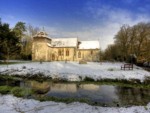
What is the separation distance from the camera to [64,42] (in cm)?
7806

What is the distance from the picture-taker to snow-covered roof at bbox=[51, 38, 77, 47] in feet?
252

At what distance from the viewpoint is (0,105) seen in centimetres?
1068

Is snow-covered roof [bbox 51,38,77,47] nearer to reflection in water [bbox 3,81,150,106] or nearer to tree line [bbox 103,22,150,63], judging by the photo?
tree line [bbox 103,22,150,63]

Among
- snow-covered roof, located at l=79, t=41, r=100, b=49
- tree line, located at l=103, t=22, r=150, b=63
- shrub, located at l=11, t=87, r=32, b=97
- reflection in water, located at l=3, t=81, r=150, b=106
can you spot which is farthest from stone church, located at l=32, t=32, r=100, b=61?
shrub, located at l=11, t=87, r=32, b=97

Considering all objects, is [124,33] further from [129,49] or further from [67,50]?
[67,50]

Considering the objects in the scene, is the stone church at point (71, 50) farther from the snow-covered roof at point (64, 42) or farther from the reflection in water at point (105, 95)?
the reflection in water at point (105, 95)

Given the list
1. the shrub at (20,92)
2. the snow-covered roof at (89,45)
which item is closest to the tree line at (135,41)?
the snow-covered roof at (89,45)

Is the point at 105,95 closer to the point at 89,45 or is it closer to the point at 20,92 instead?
the point at 20,92

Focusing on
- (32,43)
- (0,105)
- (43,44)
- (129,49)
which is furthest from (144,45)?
(0,105)

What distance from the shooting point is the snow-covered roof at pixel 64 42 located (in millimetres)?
76769

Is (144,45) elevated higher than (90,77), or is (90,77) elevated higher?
(144,45)

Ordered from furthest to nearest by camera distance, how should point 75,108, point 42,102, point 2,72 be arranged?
point 2,72 → point 42,102 → point 75,108

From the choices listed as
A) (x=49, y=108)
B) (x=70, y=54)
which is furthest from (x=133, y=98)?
(x=70, y=54)

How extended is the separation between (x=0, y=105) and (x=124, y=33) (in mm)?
57513
